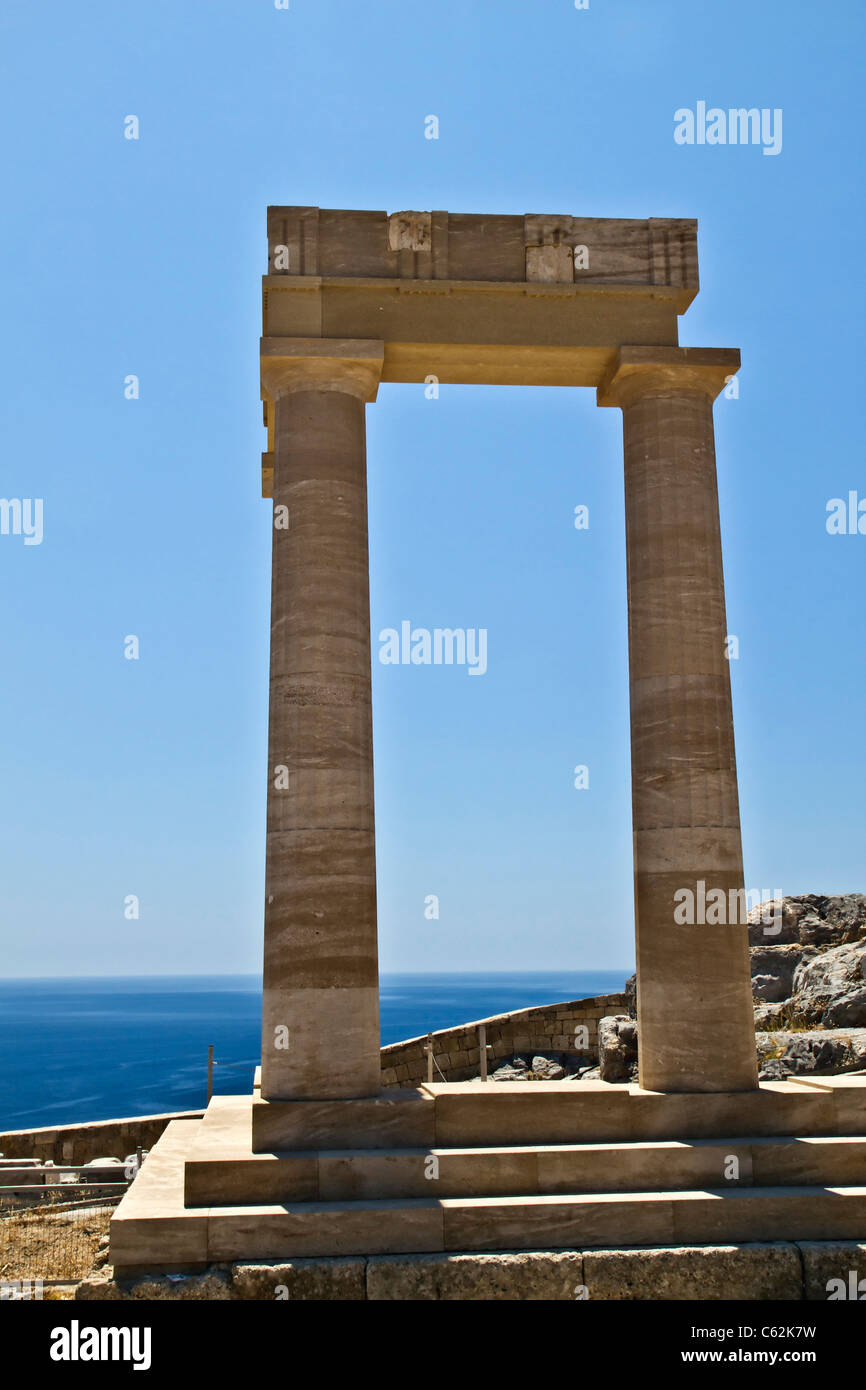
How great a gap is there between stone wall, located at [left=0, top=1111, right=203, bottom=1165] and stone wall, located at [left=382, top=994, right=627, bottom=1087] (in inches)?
239

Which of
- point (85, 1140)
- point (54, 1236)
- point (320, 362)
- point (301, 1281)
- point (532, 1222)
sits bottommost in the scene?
point (85, 1140)

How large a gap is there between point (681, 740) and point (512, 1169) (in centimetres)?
688

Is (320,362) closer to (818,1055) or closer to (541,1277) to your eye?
(541,1277)

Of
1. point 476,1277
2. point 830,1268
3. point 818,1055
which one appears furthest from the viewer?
point 818,1055

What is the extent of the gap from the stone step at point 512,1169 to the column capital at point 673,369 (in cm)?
1199

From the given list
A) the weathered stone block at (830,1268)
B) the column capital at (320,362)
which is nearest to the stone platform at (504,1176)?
the weathered stone block at (830,1268)

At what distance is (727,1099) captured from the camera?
57.4ft

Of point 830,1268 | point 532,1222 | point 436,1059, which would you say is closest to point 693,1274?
point 830,1268

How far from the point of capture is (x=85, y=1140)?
1139 inches

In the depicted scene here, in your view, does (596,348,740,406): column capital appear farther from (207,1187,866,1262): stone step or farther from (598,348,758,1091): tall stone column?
(207,1187,866,1262): stone step

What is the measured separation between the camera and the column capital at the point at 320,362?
62.6 feet
